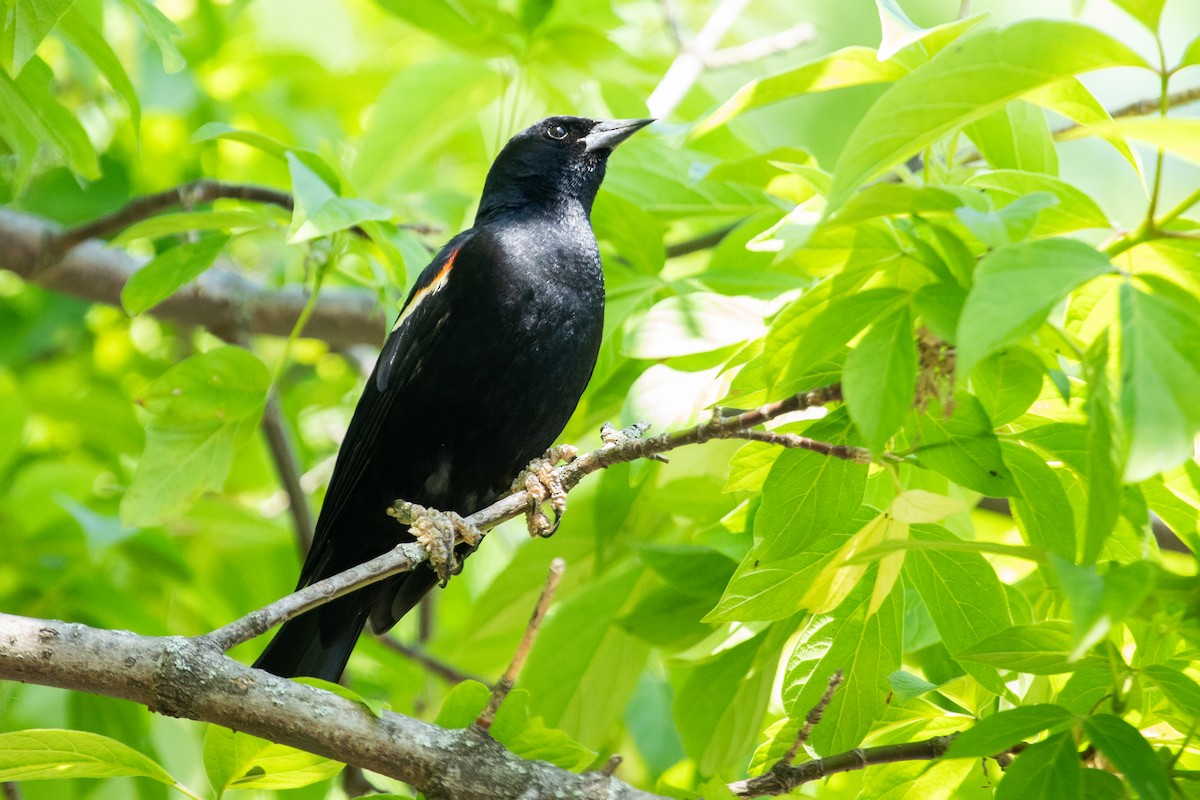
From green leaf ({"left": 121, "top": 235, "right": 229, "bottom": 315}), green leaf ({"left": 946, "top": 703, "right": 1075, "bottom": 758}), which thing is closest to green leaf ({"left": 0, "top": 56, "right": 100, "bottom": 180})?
green leaf ({"left": 121, "top": 235, "right": 229, "bottom": 315})

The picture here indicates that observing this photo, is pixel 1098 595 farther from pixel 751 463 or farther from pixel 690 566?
pixel 690 566

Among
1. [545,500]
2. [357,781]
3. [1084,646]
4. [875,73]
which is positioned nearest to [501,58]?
[545,500]

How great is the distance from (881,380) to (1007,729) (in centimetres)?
60

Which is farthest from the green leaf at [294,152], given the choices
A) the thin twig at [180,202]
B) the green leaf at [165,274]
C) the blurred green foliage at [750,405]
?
the thin twig at [180,202]

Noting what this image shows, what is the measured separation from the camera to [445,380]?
3338 millimetres

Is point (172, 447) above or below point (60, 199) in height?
below

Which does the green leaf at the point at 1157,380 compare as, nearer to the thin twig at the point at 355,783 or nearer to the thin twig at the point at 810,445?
the thin twig at the point at 810,445

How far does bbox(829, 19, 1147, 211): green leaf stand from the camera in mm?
1504

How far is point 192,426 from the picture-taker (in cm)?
278

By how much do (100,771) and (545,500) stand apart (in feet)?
4.60

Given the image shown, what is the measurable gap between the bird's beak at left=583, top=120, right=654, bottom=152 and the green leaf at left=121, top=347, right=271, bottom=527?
1.69 m

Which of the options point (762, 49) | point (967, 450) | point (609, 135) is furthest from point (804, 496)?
point (762, 49)

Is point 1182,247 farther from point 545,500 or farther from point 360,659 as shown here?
point 360,659

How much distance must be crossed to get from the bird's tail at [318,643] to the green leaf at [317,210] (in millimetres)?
1375
